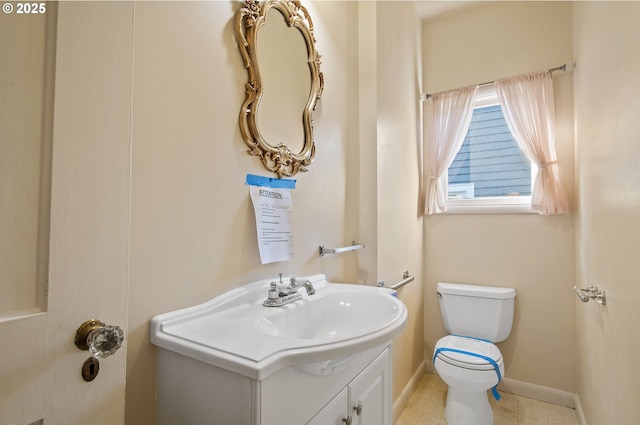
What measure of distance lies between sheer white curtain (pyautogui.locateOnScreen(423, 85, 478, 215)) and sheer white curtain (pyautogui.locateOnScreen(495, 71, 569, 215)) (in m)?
0.26

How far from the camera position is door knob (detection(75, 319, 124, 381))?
1.62ft

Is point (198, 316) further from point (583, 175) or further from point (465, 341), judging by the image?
point (583, 175)

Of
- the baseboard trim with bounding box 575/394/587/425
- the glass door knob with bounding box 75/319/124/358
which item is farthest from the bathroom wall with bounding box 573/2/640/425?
the glass door knob with bounding box 75/319/124/358

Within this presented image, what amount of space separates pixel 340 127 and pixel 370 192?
1.31ft

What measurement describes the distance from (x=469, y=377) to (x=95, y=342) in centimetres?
173

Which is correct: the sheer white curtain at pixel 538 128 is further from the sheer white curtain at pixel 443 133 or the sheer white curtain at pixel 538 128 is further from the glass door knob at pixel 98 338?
the glass door knob at pixel 98 338

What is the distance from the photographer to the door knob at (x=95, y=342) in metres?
0.49

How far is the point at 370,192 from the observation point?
1659 millimetres

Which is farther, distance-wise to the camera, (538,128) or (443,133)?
(443,133)

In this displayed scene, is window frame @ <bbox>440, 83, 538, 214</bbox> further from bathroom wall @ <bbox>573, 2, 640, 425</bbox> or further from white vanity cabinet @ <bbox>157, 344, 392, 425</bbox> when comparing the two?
white vanity cabinet @ <bbox>157, 344, 392, 425</bbox>

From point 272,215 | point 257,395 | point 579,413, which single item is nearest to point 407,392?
point 579,413

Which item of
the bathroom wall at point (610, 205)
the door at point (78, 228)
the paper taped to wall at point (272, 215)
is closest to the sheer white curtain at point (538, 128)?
the bathroom wall at point (610, 205)

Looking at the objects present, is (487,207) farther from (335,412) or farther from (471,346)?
(335,412)

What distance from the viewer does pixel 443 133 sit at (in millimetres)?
2316
